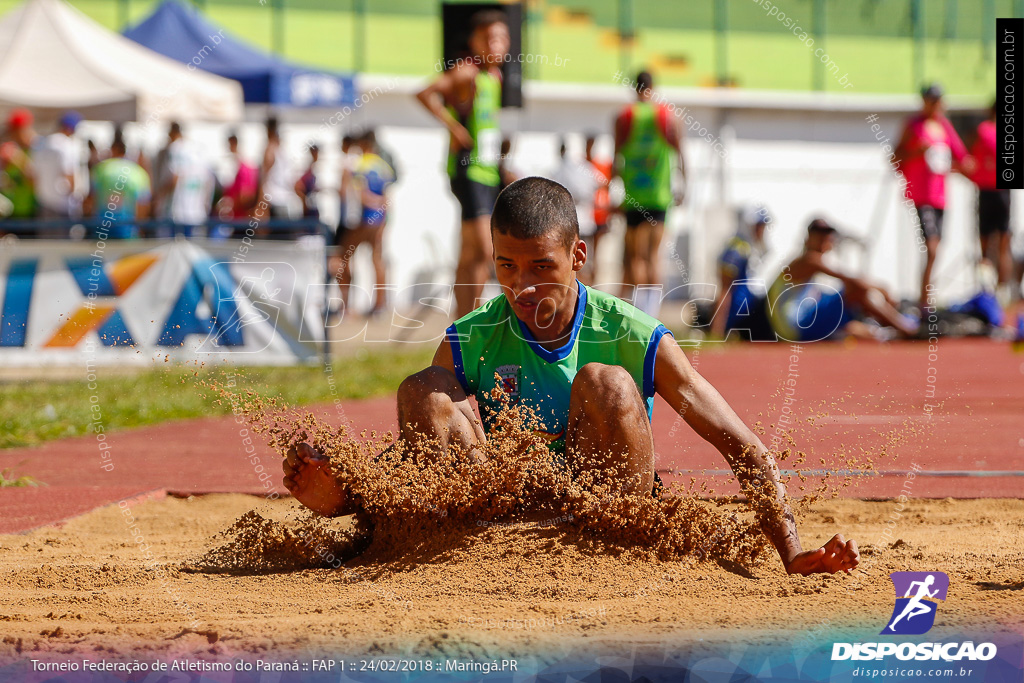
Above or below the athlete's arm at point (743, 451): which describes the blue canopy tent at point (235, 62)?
above

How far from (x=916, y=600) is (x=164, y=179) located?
11142 mm

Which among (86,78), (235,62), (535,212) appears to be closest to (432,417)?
(535,212)

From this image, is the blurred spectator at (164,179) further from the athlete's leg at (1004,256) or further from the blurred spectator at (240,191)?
the athlete's leg at (1004,256)

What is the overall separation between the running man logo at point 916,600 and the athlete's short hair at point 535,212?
51.7 inches

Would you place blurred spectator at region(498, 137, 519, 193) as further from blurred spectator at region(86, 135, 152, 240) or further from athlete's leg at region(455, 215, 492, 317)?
blurred spectator at region(86, 135, 152, 240)

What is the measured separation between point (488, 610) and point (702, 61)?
70.1 ft

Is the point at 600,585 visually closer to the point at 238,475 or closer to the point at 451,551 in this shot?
the point at 451,551

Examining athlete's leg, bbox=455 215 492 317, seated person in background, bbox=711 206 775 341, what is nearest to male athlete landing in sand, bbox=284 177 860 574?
athlete's leg, bbox=455 215 492 317

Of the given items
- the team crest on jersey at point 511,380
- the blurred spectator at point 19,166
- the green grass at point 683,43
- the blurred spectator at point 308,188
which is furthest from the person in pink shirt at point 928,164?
the green grass at point 683,43

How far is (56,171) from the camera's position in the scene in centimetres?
1196

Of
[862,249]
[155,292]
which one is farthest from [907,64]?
[155,292]

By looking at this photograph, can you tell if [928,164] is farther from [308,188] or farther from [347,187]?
[308,188]

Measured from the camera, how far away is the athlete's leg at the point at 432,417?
3113mm

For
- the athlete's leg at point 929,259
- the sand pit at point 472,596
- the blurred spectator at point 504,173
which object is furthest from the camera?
the athlete's leg at point 929,259
